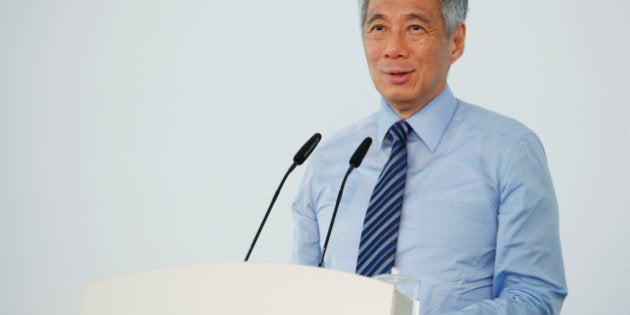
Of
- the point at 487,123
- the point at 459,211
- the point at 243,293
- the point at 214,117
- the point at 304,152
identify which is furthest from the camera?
the point at 214,117

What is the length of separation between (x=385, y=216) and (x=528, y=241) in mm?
365

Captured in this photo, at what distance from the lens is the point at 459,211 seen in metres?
2.17

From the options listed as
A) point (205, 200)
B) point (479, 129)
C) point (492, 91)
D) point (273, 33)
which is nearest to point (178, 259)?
point (205, 200)

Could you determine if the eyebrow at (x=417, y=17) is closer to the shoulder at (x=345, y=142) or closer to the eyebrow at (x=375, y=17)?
the eyebrow at (x=375, y=17)

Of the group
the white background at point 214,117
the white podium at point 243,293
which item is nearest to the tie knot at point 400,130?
the white background at point 214,117

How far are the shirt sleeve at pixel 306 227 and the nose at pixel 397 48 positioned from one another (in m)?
0.39

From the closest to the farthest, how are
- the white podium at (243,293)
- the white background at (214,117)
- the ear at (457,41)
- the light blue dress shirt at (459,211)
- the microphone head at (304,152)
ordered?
the white podium at (243,293)
the microphone head at (304,152)
the light blue dress shirt at (459,211)
the ear at (457,41)
the white background at (214,117)

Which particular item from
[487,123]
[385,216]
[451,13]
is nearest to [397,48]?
[451,13]

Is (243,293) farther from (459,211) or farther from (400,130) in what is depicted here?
(400,130)

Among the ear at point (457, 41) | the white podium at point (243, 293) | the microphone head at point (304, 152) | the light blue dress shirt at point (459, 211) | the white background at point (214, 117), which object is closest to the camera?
the white podium at point (243, 293)

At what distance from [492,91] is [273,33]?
0.85m

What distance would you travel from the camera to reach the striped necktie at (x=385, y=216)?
2168 mm

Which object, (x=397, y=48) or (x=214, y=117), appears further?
(x=214, y=117)

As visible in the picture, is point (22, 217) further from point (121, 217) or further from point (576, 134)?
point (576, 134)
